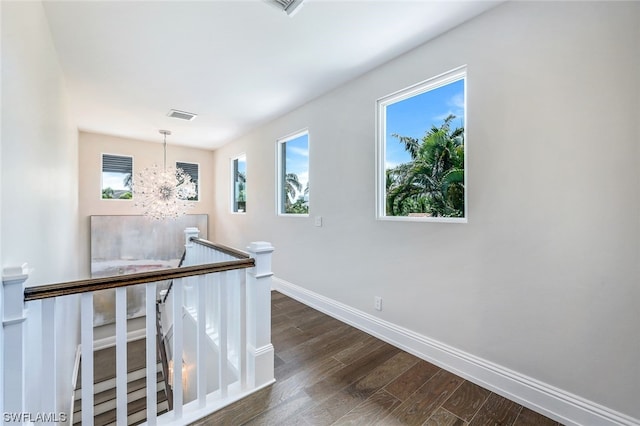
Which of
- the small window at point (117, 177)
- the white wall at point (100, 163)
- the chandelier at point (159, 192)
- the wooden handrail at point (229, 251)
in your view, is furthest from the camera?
the small window at point (117, 177)

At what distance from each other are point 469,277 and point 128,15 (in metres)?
3.26

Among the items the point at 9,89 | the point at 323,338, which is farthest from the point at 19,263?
the point at 323,338

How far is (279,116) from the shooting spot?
13.5 ft

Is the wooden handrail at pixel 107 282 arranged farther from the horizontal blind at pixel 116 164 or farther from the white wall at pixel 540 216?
the horizontal blind at pixel 116 164

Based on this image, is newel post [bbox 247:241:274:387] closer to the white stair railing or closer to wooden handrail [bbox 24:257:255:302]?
the white stair railing

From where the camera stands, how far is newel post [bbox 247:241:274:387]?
1.90 m

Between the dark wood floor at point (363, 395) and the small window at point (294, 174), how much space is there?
190cm

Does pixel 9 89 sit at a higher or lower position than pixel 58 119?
lower

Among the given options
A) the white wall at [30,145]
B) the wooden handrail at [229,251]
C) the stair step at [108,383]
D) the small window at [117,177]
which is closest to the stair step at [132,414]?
the stair step at [108,383]

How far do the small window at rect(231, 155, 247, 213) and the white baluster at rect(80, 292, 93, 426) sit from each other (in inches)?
150

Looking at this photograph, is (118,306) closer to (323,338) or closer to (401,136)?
(323,338)

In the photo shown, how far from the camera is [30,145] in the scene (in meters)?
1.73

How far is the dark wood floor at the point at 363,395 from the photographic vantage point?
1.63 m

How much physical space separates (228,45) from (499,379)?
338cm
